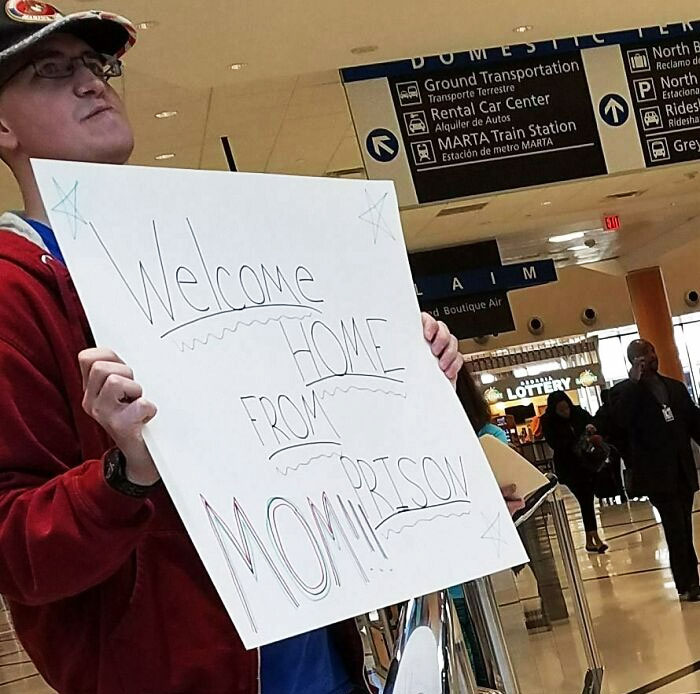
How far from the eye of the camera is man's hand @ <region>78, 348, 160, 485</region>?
1.06m

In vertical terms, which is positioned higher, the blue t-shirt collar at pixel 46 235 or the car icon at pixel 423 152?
the car icon at pixel 423 152

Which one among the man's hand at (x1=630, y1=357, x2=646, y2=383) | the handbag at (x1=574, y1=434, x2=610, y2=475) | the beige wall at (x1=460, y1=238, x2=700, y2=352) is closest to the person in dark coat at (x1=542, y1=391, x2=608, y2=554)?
the handbag at (x1=574, y1=434, x2=610, y2=475)

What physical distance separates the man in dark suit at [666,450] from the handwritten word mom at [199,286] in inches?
242

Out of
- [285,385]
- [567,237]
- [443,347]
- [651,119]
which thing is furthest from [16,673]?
[567,237]

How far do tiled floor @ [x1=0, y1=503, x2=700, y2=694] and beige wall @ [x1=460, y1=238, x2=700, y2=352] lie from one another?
526 inches

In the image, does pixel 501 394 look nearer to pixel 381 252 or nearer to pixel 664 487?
pixel 664 487

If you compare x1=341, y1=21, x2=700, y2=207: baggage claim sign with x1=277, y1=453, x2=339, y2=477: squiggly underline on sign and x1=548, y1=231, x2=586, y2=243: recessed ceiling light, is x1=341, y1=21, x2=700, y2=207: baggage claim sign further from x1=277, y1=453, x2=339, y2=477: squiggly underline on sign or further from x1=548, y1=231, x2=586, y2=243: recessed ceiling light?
x1=548, y1=231, x2=586, y2=243: recessed ceiling light

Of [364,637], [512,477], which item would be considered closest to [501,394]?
[512,477]

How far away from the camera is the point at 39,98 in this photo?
4.36ft

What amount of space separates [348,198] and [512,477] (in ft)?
7.89

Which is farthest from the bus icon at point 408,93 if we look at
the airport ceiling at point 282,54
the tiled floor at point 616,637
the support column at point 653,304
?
the support column at point 653,304

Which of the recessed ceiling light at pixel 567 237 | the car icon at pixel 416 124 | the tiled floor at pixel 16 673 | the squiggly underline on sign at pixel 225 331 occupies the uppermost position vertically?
the recessed ceiling light at pixel 567 237

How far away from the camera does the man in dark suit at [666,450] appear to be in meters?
7.02

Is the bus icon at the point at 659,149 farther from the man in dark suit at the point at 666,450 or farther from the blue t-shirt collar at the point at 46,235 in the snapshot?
the blue t-shirt collar at the point at 46,235
